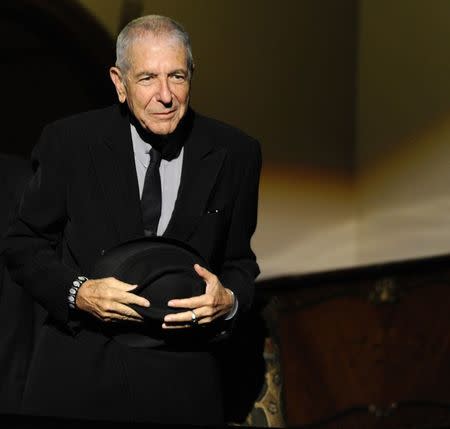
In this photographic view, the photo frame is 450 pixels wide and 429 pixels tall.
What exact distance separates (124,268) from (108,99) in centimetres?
223

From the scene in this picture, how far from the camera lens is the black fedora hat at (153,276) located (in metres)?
2.54

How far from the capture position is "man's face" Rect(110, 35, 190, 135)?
2514 mm

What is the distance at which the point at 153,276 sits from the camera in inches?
100

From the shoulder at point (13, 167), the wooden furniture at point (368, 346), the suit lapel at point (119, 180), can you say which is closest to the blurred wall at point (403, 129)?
the wooden furniture at point (368, 346)

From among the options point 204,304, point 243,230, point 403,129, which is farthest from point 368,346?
point 204,304

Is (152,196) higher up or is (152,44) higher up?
(152,44)

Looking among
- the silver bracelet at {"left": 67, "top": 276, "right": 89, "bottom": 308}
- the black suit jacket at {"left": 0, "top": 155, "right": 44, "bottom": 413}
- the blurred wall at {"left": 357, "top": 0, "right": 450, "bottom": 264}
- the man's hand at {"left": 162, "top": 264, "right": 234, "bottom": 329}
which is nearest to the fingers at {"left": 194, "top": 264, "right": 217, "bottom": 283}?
the man's hand at {"left": 162, "top": 264, "right": 234, "bottom": 329}

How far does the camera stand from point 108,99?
15.4 ft

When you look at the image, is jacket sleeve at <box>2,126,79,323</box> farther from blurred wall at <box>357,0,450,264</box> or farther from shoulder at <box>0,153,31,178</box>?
blurred wall at <box>357,0,450,264</box>

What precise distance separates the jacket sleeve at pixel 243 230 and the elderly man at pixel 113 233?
2cm

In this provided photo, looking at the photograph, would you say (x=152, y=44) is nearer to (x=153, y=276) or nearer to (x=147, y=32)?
(x=147, y=32)

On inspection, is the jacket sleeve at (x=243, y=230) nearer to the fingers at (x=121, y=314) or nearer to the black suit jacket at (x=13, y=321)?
the fingers at (x=121, y=314)

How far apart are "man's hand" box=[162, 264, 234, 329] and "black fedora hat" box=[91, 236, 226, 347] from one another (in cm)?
3

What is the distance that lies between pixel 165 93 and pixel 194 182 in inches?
10.4
